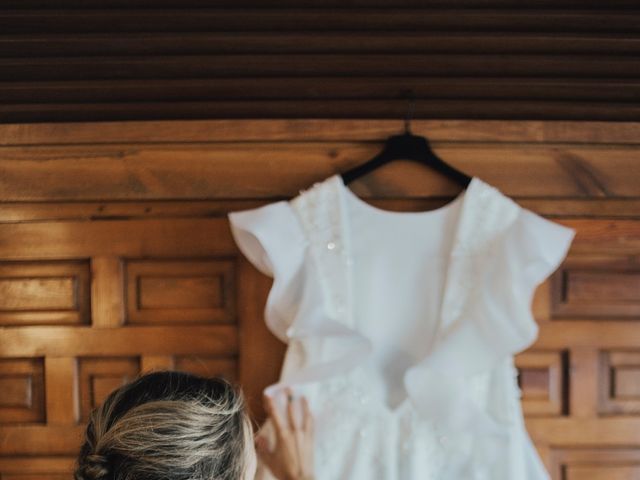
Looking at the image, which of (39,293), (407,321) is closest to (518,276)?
(407,321)

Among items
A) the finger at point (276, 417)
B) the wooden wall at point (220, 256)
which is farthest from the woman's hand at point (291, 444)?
the wooden wall at point (220, 256)

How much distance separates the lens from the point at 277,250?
129cm

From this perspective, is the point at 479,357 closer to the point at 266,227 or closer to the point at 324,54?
the point at 266,227

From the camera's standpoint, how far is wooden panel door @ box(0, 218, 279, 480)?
147 cm

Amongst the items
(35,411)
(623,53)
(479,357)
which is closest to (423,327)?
(479,357)

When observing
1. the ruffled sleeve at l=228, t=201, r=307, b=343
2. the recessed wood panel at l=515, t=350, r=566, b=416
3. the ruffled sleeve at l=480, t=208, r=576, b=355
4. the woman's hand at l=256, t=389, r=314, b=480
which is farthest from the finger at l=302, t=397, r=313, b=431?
the recessed wood panel at l=515, t=350, r=566, b=416

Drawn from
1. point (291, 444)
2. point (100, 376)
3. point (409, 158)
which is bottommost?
point (291, 444)

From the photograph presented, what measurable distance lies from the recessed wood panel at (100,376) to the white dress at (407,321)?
40 centimetres

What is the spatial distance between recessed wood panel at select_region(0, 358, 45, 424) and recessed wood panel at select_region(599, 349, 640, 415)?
1.43 meters

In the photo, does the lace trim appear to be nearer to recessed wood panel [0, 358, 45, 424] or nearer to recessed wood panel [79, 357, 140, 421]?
recessed wood panel [79, 357, 140, 421]

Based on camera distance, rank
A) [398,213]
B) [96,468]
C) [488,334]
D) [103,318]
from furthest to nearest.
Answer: [103,318]
[398,213]
[488,334]
[96,468]

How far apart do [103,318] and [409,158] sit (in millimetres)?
863

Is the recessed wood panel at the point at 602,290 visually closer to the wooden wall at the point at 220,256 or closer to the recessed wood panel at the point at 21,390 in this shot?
the wooden wall at the point at 220,256

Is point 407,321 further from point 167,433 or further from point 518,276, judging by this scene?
point 167,433
